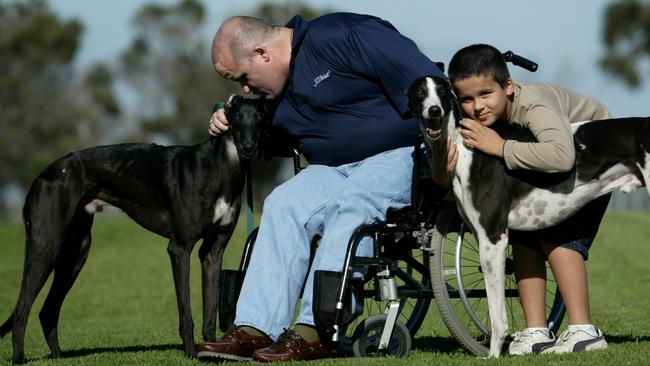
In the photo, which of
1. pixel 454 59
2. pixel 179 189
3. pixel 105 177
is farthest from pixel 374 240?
pixel 105 177

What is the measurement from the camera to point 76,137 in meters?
44.2

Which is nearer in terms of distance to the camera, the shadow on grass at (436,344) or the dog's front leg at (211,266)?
the shadow on grass at (436,344)

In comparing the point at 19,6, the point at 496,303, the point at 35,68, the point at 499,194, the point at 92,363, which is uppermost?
the point at 19,6

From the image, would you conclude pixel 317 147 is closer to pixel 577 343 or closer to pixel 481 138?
pixel 481 138

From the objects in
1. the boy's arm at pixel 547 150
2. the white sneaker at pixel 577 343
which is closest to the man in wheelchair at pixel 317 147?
the boy's arm at pixel 547 150

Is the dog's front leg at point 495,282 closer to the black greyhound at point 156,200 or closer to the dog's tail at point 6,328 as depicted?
the black greyhound at point 156,200

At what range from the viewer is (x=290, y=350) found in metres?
4.76

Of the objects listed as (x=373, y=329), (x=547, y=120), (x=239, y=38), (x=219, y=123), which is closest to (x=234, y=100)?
(x=219, y=123)

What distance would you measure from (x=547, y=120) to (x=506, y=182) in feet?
1.07

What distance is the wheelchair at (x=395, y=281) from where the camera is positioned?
4.71m

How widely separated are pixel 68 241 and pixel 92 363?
1126mm

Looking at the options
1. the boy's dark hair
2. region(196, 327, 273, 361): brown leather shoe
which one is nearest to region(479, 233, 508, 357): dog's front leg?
the boy's dark hair

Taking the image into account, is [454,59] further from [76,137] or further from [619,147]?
[76,137]

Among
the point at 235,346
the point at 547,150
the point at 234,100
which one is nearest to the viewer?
the point at 547,150
